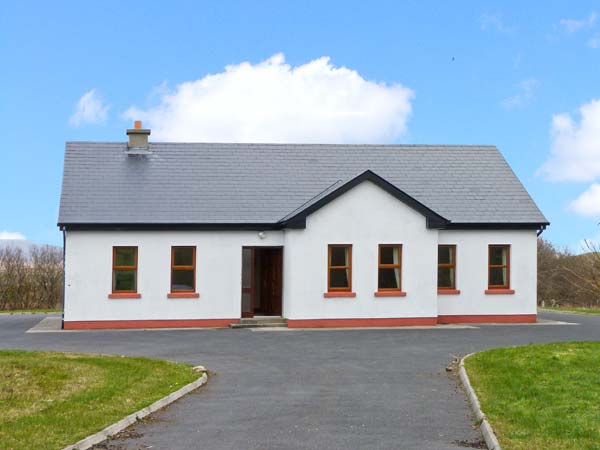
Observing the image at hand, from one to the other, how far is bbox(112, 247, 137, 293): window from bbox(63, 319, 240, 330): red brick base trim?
3.50 ft

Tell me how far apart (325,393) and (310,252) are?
14022 millimetres

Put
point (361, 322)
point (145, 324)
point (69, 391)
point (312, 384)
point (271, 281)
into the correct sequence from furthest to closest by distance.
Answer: point (271, 281) → point (361, 322) → point (145, 324) → point (312, 384) → point (69, 391)

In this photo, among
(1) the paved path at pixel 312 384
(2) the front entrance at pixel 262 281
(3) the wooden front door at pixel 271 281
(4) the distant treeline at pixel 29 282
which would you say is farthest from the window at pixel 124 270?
(4) the distant treeline at pixel 29 282

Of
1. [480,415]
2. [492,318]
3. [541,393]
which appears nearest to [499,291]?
[492,318]

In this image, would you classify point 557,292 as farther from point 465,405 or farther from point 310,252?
point 465,405

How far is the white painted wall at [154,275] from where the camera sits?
28.0m

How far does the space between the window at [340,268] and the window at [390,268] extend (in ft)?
3.66

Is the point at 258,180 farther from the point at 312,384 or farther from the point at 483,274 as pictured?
the point at 312,384

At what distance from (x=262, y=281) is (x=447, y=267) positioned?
682 cm

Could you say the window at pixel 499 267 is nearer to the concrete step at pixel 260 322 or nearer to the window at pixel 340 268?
the window at pixel 340 268

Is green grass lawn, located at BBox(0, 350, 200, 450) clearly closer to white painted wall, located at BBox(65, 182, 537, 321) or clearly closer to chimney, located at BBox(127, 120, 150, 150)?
white painted wall, located at BBox(65, 182, 537, 321)

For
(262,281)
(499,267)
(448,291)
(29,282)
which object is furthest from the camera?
(29,282)

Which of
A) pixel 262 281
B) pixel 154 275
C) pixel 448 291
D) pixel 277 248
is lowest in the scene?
pixel 448 291

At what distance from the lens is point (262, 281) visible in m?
31.6
